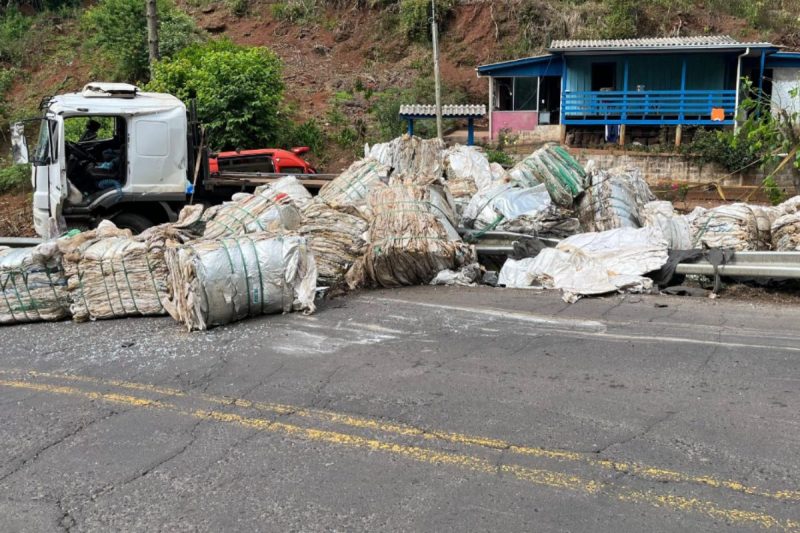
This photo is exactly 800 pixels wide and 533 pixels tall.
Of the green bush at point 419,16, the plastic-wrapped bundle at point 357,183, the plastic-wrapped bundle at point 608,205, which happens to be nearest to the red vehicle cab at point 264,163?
the plastic-wrapped bundle at point 357,183

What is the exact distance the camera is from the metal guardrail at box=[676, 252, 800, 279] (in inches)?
321

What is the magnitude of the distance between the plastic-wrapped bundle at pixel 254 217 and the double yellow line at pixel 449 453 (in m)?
3.23

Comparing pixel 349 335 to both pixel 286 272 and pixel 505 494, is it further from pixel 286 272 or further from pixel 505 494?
pixel 505 494

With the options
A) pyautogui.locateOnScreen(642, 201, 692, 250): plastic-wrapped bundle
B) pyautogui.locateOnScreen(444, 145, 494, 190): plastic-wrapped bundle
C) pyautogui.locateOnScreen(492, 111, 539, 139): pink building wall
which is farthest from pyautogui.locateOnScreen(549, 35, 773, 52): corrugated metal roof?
pyautogui.locateOnScreen(642, 201, 692, 250): plastic-wrapped bundle

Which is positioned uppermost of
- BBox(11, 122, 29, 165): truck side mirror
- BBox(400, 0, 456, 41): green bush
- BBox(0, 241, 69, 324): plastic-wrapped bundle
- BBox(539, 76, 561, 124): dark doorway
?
BBox(400, 0, 456, 41): green bush

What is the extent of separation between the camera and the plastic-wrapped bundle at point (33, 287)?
27.2 feet

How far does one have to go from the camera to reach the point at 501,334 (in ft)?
23.0

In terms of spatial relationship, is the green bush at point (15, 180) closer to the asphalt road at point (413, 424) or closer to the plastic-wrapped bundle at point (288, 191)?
the plastic-wrapped bundle at point (288, 191)

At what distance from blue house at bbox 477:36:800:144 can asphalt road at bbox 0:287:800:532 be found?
1891 centimetres

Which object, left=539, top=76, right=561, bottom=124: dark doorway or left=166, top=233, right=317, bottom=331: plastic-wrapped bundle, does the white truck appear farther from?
left=539, top=76, right=561, bottom=124: dark doorway

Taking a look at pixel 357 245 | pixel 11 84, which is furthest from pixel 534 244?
Answer: pixel 11 84

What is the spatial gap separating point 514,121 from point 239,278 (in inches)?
868

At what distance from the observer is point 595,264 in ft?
29.0

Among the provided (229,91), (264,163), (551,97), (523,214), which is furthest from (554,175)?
(551,97)
